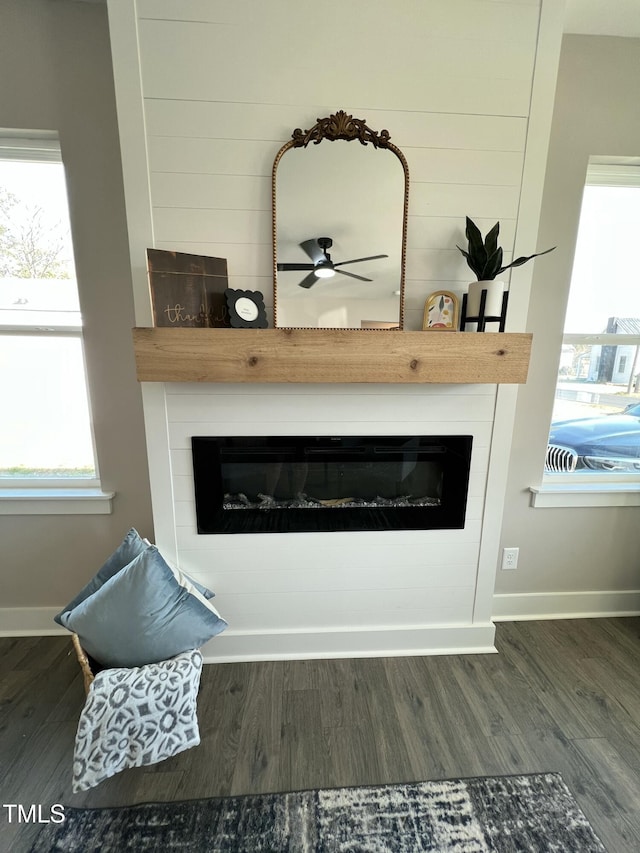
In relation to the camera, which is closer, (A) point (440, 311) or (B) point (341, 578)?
(A) point (440, 311)

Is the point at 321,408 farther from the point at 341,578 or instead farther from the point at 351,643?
the point at 351,643

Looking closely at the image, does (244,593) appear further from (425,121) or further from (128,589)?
(425,121)

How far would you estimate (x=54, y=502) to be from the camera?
5.87ft

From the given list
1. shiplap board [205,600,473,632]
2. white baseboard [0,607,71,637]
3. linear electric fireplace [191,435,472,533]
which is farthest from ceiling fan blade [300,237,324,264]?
white baseboard [0,607,71,637]

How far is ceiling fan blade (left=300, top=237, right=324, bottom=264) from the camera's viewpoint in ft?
4.57

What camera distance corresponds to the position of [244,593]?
1669 millimetres

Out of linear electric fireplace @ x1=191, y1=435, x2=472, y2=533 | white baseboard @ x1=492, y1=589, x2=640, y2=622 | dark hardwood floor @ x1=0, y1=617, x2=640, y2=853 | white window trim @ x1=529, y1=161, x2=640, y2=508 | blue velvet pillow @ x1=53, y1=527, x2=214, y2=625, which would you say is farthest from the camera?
white baseboard @ x1=492, y1=589, x2=640, y2=622

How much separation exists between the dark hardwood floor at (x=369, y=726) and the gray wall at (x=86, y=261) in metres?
0.42

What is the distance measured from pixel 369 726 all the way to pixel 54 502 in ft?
5.60

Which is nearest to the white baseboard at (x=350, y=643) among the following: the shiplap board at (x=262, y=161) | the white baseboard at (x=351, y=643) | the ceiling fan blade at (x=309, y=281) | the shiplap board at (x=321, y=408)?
the white baseboard at (x=351, y=643)

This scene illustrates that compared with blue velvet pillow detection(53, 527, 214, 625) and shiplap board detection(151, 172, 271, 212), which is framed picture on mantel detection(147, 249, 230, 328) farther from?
blue velvet pillow detection(53, 527, 214, 625)

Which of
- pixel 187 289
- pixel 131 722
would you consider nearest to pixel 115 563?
pixel 131 722

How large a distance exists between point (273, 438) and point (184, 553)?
0.64 m

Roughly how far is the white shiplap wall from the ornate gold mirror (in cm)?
6
